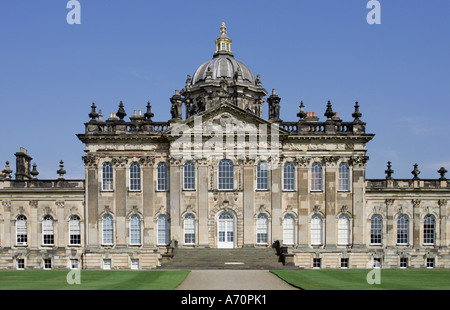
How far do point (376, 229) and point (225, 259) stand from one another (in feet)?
40.8

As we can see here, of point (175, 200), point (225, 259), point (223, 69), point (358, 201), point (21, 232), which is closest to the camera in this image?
point (225, 259)

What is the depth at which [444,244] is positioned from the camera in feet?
151

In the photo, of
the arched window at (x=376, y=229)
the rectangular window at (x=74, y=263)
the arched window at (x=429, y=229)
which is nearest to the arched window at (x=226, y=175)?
the arched window at (x=376, y=229)

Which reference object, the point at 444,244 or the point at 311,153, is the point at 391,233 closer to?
the point at 444,244

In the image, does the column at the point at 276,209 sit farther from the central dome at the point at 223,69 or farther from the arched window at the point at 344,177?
the central dome at the point at 223,69

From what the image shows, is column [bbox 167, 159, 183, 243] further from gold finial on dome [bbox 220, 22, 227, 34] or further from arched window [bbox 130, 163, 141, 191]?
gold finial on dome [bbox 220, 22, 227, 34]

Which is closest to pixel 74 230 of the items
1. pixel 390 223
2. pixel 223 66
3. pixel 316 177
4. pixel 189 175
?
pixel 189 175

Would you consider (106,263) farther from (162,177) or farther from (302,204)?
(302,204)

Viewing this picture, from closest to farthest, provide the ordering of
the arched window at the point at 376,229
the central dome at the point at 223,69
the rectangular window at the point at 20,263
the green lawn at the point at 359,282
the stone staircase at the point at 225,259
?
the green lawn at the point at 359,282 < the stone staircase at the point at 225,259 < the rectangular window at the point at 20,263 < the arched window at the point at 376,229 < the central dome at the point at 223,69

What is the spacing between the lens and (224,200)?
44.5 meters

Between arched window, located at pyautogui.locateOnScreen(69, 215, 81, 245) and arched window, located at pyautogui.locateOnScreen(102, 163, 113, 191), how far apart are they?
3232 mm

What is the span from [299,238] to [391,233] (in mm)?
6954

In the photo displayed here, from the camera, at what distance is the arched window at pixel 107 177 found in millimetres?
45344

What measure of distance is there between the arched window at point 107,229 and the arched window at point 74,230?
207cm
